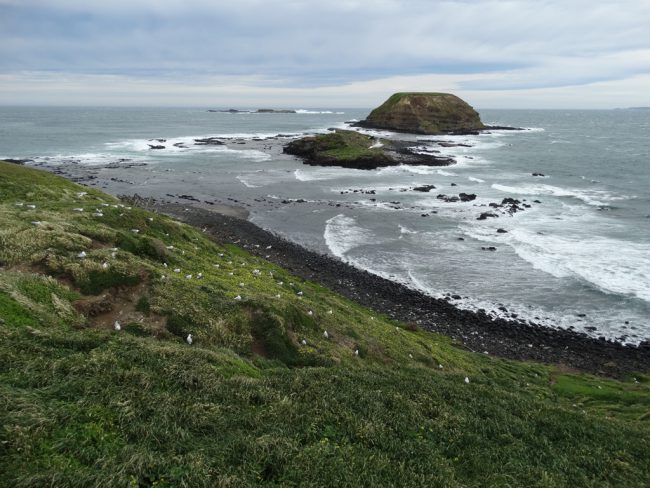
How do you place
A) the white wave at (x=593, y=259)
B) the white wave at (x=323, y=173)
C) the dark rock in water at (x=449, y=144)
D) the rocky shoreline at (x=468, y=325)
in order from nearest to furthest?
the rocky shoreline at (x=468, y=325) → the white wave at (x=593, y=259) → the white wave at (x=323, y=173) → the dark rock in water at (x=449, y=144)

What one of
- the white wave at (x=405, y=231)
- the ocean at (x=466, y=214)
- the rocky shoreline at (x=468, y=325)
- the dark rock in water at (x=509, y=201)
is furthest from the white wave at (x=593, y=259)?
the dark rock in water at (x=509, y=201)

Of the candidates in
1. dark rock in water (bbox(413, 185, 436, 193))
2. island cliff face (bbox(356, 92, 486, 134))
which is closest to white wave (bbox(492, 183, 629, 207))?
dark rock in water (bbox(413, 185, 436, 193))

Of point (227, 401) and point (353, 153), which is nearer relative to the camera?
point (227, 401)

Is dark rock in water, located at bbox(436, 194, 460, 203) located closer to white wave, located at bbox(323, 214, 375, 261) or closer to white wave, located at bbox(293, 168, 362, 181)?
white wave, located at bbox(323, 214, 375, 261)

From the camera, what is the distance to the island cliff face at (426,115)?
160 meters

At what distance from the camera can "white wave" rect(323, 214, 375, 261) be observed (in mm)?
40625

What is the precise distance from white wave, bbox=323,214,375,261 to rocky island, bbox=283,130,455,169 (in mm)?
41008

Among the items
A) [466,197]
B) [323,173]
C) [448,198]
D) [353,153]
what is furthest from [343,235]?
[353,153]

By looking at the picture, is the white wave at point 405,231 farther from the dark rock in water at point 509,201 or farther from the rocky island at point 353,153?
the rocky island at point 353,153

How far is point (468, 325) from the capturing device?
2736cm

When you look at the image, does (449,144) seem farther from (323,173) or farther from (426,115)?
(323,173)

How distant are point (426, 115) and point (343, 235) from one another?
5144 inches

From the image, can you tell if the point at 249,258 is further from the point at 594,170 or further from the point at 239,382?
the point at 594,170

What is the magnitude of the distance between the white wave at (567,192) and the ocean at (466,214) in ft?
0.97
